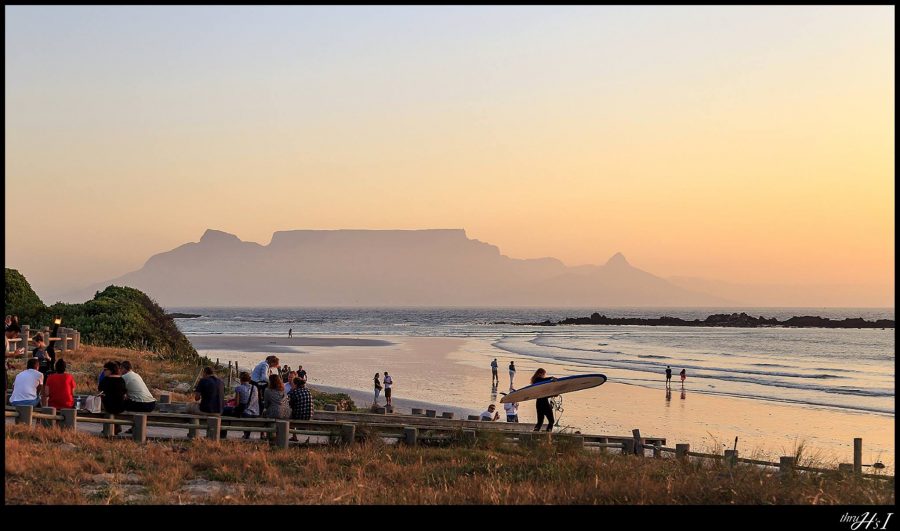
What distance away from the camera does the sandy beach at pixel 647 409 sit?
28.7 metres

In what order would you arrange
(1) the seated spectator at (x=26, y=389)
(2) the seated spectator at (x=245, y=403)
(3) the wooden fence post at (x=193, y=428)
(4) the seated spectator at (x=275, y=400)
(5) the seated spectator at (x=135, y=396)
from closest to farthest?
1. (3) the wooden fence post at (x=193, y=428)
2. (1) the seated spectator at (x=26, y=389)
3. (4) the seated spectator at (x=275, y=400)
4. (5) the seated spectator at (x=135, y=396)
5. (2) the seated spectator at (x=245, y=403)

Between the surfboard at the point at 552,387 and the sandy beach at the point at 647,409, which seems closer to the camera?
the surfboard at the point at 552,387

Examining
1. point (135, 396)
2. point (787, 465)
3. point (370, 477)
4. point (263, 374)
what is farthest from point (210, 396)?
point (787, 465)

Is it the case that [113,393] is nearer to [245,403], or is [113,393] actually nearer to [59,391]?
[59,391]

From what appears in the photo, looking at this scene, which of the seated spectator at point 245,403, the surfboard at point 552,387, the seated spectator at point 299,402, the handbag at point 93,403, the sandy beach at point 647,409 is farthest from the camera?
the sandy beach at point 647,409

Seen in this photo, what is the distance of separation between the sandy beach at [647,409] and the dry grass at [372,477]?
5473 mm

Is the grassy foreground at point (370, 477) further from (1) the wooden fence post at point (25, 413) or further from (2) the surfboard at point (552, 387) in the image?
(2) the surfboard at point (552, 387)

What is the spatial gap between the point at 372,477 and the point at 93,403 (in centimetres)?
798

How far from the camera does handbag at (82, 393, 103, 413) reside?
17850 millimetres

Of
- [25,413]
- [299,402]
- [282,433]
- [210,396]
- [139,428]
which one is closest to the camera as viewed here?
[25,413]

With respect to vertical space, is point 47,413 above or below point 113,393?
below

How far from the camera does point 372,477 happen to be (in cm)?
1398

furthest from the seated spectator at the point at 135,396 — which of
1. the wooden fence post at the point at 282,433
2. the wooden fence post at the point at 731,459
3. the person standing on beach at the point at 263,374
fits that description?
the wooden fence post at the point at 731,459

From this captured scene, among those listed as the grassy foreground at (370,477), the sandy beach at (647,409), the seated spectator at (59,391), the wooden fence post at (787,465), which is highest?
the seated spectator at (59,391)
